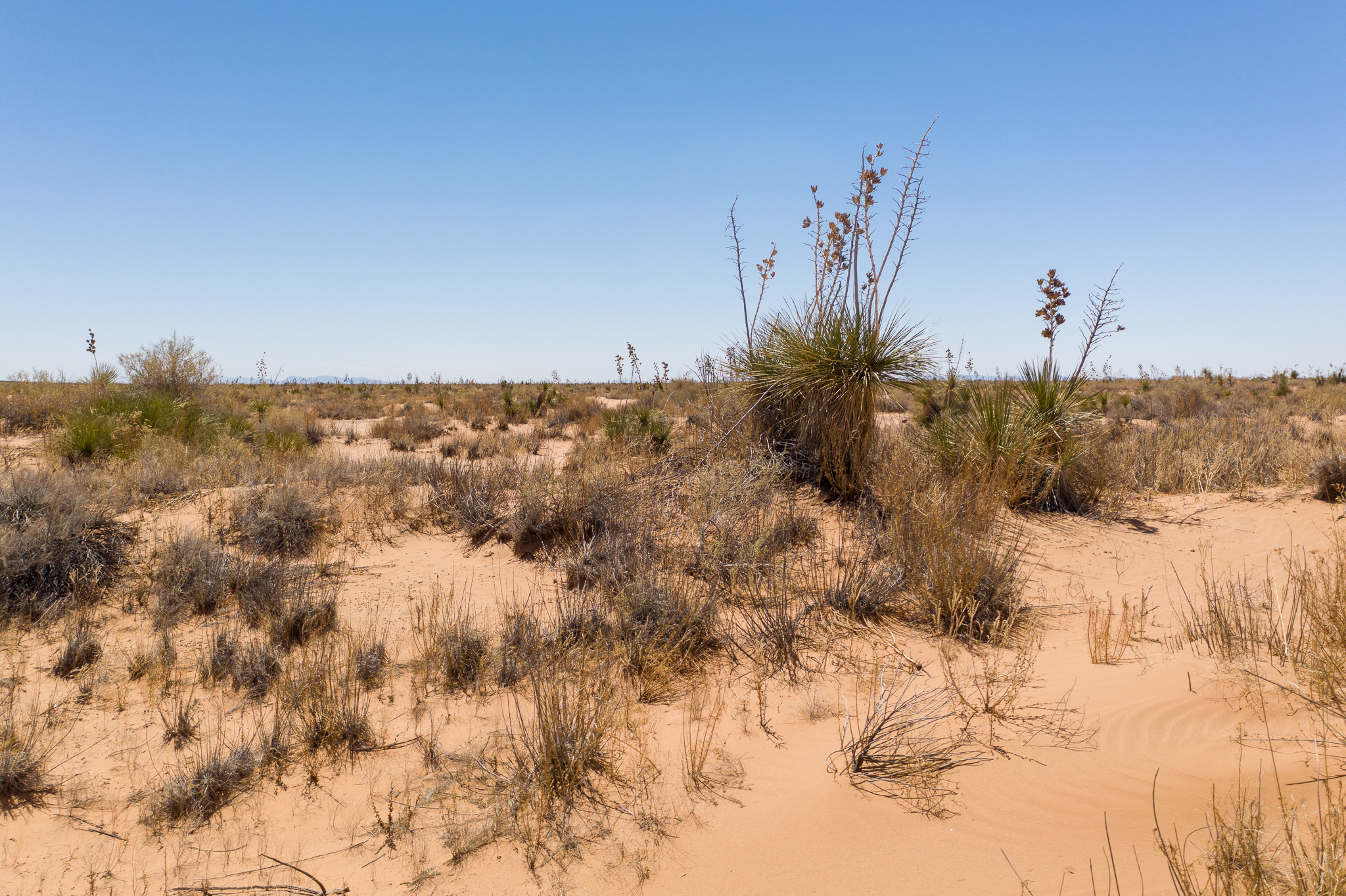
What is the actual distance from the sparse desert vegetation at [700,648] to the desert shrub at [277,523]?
0.13ft

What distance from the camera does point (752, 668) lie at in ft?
14.2

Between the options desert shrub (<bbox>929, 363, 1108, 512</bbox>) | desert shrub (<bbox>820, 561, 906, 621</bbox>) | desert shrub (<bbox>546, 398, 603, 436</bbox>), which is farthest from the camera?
desert shrub (<bbox>546, 398, 603, 436</bbox>)

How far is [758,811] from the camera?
295cm

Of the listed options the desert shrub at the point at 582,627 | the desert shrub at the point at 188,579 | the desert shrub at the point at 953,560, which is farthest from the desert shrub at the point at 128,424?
the desert shrub at the point at 953,560

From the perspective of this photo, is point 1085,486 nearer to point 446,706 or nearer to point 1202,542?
point 1202,542

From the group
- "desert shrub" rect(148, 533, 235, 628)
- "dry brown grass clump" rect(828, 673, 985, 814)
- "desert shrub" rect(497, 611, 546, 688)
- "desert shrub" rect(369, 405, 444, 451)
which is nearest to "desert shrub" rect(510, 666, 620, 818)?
"desert shrub" rect(497, 611, 546, 688)

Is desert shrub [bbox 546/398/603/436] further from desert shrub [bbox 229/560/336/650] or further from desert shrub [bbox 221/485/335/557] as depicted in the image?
desert shrub [bbox 229/560/336/650]

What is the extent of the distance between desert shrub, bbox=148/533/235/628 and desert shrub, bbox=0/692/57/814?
1559 mm

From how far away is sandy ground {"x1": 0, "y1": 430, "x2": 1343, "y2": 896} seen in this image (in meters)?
2.56

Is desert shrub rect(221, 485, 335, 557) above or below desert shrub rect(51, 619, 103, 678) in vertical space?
above

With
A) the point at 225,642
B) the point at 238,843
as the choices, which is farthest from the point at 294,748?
the point at 225,642

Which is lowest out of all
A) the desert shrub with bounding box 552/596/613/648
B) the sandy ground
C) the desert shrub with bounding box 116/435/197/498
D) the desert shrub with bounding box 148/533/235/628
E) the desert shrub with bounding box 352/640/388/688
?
the sandy ground

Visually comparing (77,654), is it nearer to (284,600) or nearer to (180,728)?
(284,600)

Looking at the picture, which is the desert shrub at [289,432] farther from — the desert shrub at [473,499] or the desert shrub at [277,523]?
the desert shrub at [473,499]
